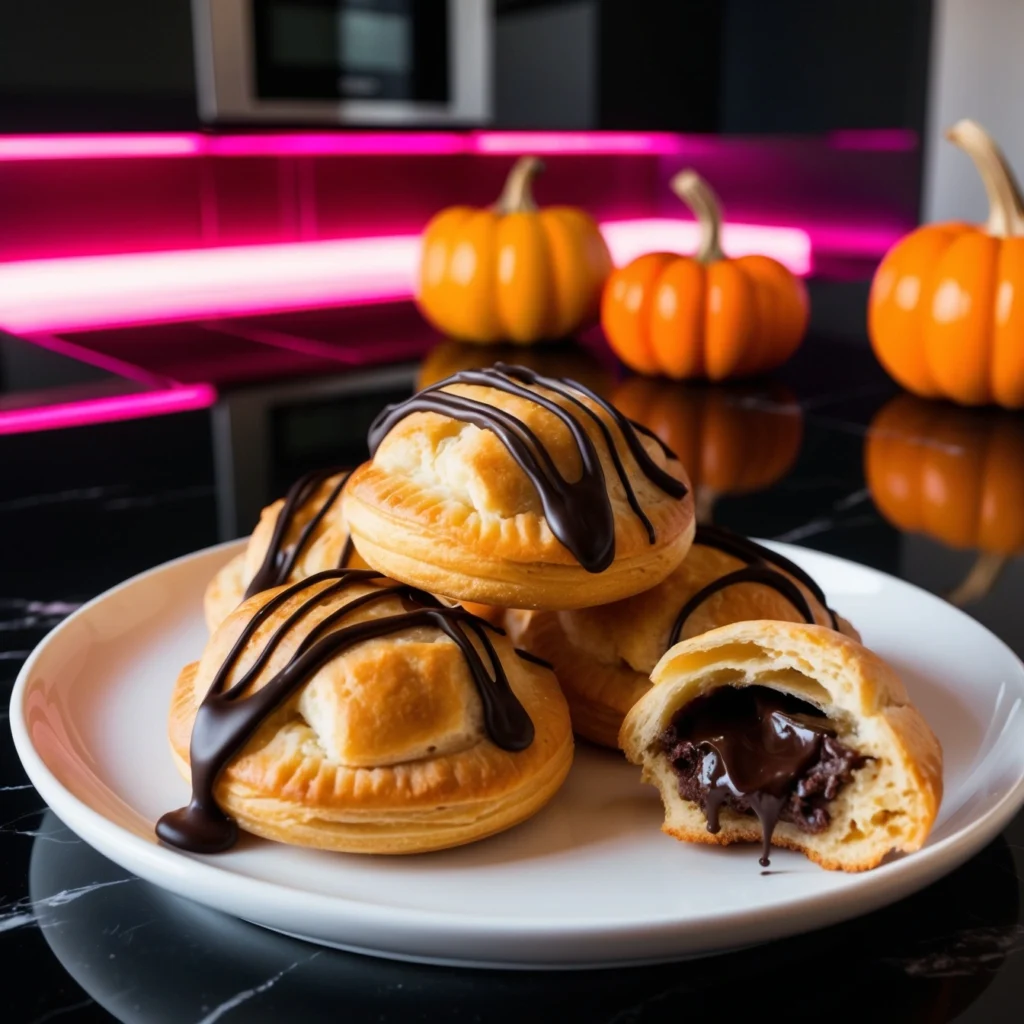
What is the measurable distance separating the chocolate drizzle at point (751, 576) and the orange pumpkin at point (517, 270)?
1668 millimetres

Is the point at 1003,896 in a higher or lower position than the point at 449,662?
lower

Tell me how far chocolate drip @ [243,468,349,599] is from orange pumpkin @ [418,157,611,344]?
1.59 meters

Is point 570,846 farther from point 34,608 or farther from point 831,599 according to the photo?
point 34,608

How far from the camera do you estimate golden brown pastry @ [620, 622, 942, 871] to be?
0.75 meters

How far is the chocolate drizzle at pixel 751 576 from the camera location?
96 centimetres

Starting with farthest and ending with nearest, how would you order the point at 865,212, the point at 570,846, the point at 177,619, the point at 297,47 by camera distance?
1. the point at 865,212
2. the point at 297,47
3. the point at 177,619
4. the point at 570,846

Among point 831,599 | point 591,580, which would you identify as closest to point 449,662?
point 591,580

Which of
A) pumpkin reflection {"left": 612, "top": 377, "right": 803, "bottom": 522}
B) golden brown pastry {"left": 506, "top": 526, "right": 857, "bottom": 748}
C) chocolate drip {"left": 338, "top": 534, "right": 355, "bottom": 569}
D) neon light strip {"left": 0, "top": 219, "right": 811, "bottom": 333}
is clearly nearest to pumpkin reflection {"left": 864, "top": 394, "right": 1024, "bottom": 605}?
pumpkin reflection {"left": 612, "top": 377, "right": 803, "bottom": 522}

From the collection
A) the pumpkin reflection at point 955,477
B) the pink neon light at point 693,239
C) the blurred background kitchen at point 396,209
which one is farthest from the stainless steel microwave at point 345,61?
the pumpkin reflection at point 955,477

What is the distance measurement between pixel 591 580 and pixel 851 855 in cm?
28

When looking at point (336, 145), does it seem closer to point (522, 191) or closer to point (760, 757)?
point (522, 191)

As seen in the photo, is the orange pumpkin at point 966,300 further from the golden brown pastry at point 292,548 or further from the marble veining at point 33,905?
the marble veining at point 33,905

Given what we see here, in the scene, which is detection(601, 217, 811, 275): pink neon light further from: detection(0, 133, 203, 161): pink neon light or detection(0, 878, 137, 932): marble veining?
detection(0, 878, 137, 932): marble veining

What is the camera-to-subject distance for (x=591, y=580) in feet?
2.94
